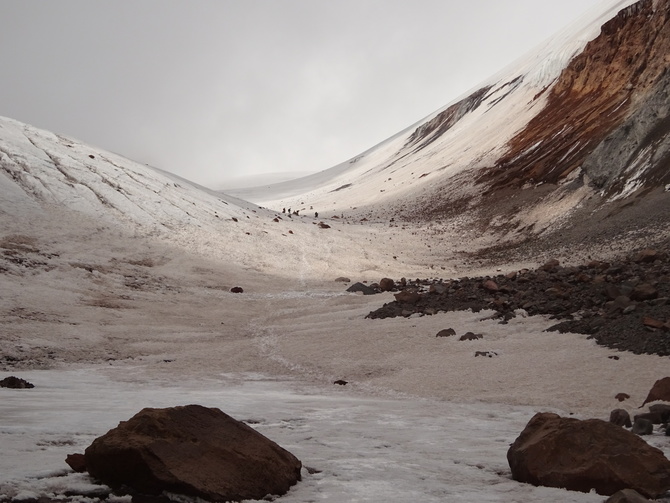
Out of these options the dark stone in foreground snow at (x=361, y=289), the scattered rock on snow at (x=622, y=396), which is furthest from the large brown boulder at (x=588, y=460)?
the dark stone in foreground snow at (x=361, y=289)

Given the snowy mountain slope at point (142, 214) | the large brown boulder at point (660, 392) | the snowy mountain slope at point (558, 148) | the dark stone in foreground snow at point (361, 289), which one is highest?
the snowy mountain slope at point (558, 148)

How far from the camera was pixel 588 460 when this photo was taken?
315cm

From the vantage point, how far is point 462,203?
1081 inches

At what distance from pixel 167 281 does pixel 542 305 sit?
27.6 feet

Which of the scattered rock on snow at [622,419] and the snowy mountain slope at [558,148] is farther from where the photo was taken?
the snowy mountain slope at [558,148]

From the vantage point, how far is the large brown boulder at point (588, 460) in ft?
9.90

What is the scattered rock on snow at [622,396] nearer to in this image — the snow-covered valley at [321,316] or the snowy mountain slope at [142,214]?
the snow-covered valley at [321,316]

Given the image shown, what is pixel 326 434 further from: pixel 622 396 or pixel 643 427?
pixel 622 396

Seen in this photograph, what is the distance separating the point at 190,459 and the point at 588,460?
6.61ft

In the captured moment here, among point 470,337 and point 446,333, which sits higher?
point 446,333

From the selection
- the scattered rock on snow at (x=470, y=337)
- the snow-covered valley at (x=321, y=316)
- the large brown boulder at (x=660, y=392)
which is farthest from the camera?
the scattered rock on snow at (x=470, y=337)

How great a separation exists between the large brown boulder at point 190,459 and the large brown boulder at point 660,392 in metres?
3.22

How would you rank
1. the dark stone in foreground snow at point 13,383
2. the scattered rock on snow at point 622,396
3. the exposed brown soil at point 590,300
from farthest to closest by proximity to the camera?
the exposed brown soil at point 590,300 → the dark stone in foreground snow at point 13,383 → the scattered rock on snow at point 622,396

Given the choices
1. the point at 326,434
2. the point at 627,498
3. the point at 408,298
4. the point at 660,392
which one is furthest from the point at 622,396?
the point at 408,298
